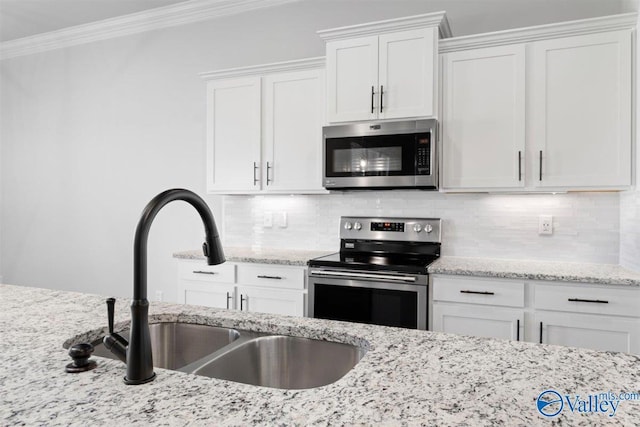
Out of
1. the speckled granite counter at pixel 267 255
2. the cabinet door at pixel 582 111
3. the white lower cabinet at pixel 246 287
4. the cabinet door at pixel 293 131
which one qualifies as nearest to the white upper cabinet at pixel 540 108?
the cabinet door at pixel 582 111

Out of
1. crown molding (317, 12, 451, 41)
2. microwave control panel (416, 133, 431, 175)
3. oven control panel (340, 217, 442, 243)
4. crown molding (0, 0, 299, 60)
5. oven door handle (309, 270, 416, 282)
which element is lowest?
oven door handle (309, 270, 416, 282)

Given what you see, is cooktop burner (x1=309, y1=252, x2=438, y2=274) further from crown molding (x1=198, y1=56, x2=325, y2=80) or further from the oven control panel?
crown molding (x1=198, y1=56, x2=325, y2=80)

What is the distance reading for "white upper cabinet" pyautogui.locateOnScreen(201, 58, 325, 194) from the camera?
3.02 meters

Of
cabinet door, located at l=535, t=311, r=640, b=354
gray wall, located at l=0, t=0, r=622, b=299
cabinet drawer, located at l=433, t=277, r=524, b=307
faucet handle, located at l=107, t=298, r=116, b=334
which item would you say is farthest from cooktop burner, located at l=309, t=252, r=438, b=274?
faucet handle, located at l=107, t=298, r=116, b=334

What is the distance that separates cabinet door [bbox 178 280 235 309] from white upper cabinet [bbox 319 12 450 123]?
55.4 inches

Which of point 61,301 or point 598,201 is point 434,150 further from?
point 61,301

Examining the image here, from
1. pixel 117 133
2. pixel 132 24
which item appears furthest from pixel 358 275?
pixel 132 24

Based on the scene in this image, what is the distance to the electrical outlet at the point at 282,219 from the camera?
3.45m

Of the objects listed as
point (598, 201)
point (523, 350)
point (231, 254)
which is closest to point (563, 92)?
point (598, 201)

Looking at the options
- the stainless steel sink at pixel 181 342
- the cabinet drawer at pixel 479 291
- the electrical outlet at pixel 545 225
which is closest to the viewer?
the stainless steel sink at pixel 181 342

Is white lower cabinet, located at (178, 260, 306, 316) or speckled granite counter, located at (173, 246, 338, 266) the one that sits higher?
speckled granite counter, located at (173, 246, 338, 266)

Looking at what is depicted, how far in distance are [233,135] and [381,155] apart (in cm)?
120

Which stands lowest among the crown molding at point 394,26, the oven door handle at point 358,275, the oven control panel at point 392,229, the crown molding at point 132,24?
the oven door handle at point 358,275

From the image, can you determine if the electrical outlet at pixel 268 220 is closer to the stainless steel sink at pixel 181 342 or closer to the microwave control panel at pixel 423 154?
the microwave control panel at pixel 423 154
